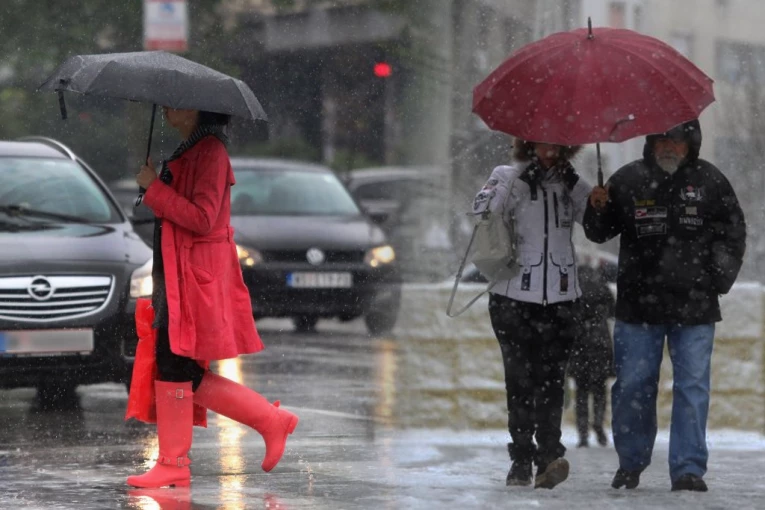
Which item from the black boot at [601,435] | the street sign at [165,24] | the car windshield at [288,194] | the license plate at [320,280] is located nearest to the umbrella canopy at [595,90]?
the black boot at [601,435]

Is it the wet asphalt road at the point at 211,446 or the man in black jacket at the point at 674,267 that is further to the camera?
the man in black jacket at the point at 674,267

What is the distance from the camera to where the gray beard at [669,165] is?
719 centimetres

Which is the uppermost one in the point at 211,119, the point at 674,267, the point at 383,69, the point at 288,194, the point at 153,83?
the point at 383,69

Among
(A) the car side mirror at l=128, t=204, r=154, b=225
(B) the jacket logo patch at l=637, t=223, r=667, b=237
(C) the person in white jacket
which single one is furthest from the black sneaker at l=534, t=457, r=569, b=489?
(A) the car side mirror at l=128, t=204, r=154, b=225

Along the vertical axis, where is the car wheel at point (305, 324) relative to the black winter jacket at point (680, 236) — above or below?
below

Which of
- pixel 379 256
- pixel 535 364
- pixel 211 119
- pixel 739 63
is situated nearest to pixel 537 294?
pixel 535 364

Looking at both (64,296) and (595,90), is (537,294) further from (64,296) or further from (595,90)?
(64,296)

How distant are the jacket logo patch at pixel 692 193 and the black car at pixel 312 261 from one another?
24.9 ft

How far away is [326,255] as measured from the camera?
14.7m

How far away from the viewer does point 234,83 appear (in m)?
7.01

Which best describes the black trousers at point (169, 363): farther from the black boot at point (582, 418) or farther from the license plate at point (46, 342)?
the black boot at point (582, 418)

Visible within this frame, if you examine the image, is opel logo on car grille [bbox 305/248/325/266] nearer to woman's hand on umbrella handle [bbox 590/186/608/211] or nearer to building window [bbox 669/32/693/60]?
building window [bbox 669/32/693/60]

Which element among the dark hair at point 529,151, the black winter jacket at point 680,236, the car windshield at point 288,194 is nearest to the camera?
the black winter jacket at point 680,236

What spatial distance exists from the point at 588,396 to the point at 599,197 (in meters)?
2.64
